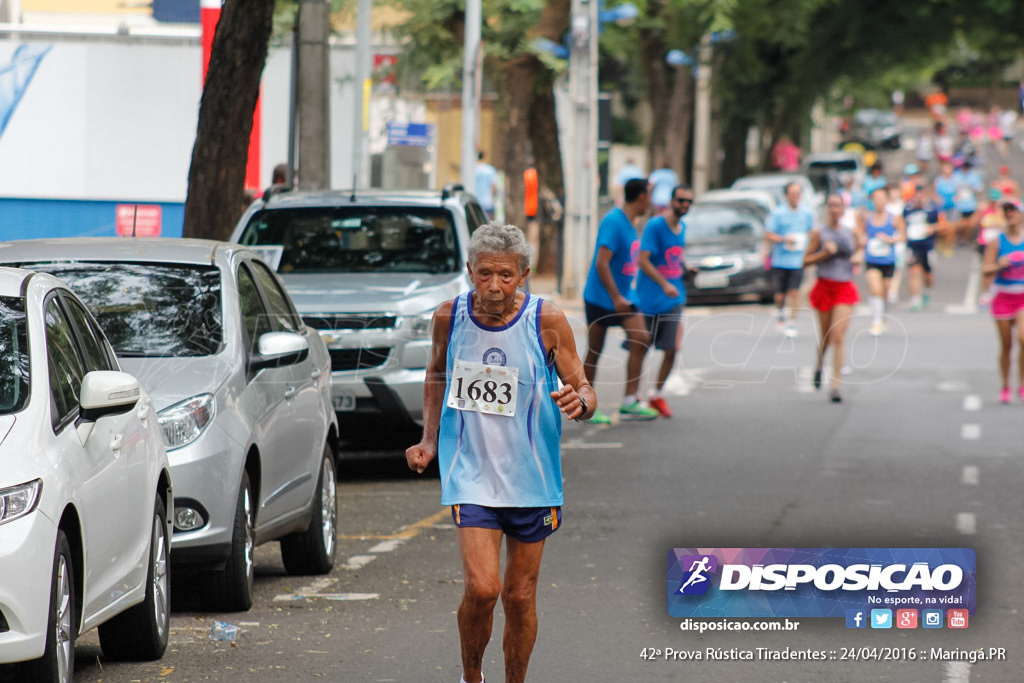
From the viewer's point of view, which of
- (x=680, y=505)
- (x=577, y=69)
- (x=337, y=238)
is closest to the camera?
(x=680, y=505)

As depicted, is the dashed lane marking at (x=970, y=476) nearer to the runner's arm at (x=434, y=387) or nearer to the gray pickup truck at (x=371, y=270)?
Answer: the gray pickup truck at (x=371, y=270)

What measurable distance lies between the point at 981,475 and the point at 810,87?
3680cm

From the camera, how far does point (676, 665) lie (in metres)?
7.41

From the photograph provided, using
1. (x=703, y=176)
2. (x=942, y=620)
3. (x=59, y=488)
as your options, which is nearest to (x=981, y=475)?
(x=942, y=620)

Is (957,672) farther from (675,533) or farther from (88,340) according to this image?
(88,340)

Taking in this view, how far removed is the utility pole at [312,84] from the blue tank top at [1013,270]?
6469 mm

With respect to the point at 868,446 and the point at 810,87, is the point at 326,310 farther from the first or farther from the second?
the point at 810,87

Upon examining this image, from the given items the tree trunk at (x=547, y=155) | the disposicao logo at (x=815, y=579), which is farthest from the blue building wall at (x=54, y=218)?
the tree trunk at (x=547, y=155)

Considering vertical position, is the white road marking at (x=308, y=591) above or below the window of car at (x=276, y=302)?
below

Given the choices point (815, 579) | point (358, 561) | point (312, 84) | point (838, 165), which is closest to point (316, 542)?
point (358, 561)

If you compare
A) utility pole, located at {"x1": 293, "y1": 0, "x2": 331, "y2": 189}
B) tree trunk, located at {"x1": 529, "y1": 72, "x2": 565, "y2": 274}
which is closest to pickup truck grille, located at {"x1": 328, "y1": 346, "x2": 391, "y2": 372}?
utility pole, located at {"x1": 293, "y1": 0, "x2": 331, "y2": 189}

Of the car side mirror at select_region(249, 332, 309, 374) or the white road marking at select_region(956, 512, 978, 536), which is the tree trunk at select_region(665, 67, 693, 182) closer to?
the white road marking at select_region(956, 512, 978, 536)

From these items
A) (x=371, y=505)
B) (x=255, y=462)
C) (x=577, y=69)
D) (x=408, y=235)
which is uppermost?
(x=577, y=69)

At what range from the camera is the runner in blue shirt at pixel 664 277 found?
1591 cm
